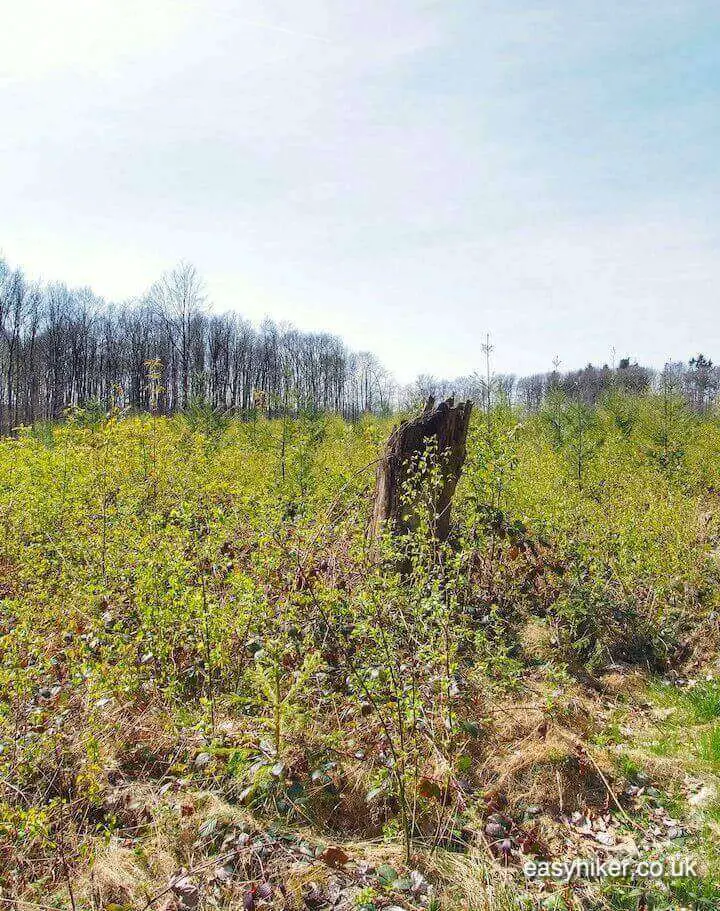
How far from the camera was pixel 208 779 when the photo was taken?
2.76 metres

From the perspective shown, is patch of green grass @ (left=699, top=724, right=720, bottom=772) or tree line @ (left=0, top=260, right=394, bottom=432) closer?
patch of green grass @ (left=699, top=724, right=720, bottom=772)

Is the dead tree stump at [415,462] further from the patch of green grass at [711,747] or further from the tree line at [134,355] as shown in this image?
the tree line at [134,355]

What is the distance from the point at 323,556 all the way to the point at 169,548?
1.21m

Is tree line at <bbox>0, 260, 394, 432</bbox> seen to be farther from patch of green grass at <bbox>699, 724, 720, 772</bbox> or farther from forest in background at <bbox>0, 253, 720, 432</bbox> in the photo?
patch of green grass at <bbox>699, 724, 720, 772</bbox>

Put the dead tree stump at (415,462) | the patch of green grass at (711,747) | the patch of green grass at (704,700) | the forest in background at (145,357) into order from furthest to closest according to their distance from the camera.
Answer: the forest in background at (145,357)
the dead tree stump at (415,462)
the patch of green grass at (704,700)
the patch of green grass at (711,747)

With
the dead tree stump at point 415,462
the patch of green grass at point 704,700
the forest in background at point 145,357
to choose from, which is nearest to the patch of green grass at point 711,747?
the patch of green grass at point 704,700

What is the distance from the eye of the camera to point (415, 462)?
4586 millimetres

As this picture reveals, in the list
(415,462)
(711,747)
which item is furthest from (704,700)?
(415,462)

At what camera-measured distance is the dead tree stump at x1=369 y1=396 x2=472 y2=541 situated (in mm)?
4637

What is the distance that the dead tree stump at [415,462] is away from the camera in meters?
4.64

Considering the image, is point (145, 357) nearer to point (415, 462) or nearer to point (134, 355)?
point (134, 355)

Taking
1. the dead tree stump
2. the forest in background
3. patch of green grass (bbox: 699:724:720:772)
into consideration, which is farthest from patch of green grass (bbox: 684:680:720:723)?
the forest in background

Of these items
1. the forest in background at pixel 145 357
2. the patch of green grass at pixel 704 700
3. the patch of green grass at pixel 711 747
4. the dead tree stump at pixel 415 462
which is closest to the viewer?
the patch of green grass at pixel 711 747

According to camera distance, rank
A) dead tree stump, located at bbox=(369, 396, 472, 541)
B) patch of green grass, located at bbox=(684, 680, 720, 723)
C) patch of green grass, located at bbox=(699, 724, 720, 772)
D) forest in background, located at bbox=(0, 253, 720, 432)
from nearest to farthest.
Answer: patch of green grass, located at bbox=(699, 724, 720, 772) → patch of green grass, located at bbox=(684, 680, 720, 723) → dead tree stump, located at bbox=(369, 396, 472, 541) → forest in background, located at bbox=(0, 253, 720, 432)
